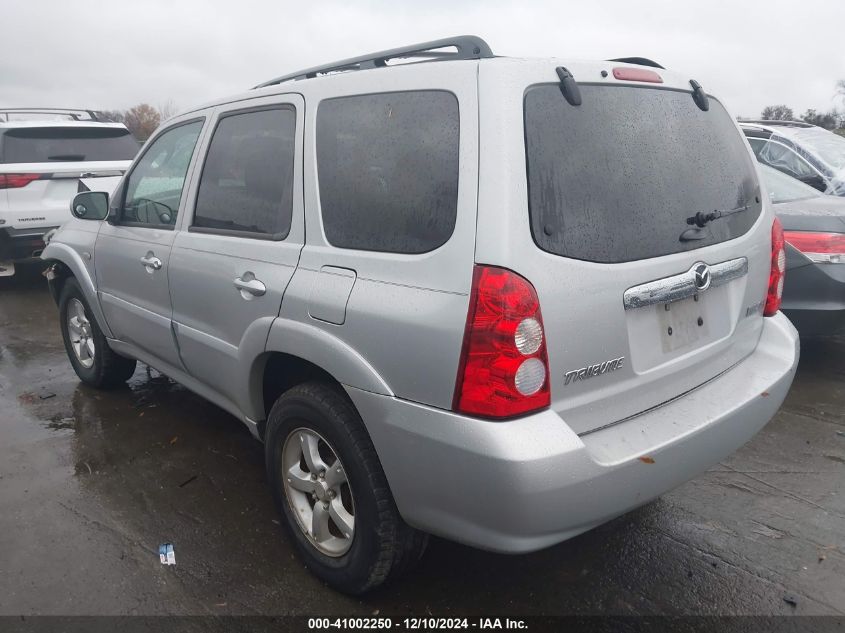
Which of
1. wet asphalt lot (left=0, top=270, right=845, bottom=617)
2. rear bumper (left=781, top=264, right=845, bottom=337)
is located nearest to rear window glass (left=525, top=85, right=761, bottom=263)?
wet asphalt lot (left=0, top=270, right=845, bottom=617)

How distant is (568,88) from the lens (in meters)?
2.03

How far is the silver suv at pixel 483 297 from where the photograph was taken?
188cm

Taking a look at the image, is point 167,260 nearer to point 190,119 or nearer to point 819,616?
point 190,119

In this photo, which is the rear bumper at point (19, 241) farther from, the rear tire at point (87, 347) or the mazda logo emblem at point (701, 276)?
the mazda logo emblem at point (701, 276)

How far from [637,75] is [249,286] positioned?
1655 mm

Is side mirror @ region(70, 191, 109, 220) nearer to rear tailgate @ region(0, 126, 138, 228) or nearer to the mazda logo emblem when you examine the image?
the mazda logo emblem

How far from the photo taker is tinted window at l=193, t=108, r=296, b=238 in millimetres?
2631

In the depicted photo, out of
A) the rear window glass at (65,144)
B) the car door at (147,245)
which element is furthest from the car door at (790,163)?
the rear window glass at (65,144)

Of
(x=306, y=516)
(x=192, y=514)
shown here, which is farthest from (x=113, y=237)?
(x=306, y=516)

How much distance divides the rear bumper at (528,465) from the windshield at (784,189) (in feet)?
11.2

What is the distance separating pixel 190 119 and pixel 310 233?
143 cm

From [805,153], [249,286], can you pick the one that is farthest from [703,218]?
[805,153]

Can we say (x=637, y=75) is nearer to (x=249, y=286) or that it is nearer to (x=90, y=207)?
(x=249, y=286)

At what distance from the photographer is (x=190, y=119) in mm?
3393
